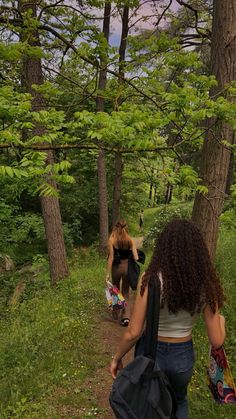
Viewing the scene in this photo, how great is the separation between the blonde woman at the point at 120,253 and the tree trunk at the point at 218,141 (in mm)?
1298

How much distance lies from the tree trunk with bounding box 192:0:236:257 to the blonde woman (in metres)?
1.30

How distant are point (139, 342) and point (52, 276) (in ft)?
22.5

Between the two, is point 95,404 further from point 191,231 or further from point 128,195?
point 128,195

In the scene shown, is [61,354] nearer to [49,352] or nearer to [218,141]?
[49,352]

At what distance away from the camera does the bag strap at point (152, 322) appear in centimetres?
236

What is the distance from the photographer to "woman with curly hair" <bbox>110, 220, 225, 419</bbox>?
2492 mm

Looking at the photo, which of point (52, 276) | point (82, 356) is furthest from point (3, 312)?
point (82, 356)

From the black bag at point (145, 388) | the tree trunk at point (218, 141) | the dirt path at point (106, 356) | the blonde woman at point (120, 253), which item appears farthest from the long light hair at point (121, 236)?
the black bag at point (145, 388)

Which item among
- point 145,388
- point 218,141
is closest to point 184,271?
point 145,388

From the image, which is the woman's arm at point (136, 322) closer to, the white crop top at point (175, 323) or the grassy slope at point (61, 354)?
the white crop top at point (175, 323)

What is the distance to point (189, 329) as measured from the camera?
272 cm

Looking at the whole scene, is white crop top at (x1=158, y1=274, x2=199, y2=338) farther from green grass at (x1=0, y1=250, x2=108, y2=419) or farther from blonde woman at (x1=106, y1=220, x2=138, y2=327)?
blonde woman at (x1=106, y1=220, x2=138, y2=327)

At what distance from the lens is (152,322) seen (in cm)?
238

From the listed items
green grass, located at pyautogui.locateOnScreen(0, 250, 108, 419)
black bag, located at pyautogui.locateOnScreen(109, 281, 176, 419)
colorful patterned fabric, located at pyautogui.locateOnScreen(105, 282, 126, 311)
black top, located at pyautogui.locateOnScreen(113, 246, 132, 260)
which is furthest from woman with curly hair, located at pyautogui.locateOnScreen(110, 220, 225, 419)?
black top, located at pyautogui.locateOnScreen(113, 246, 132, 260)
